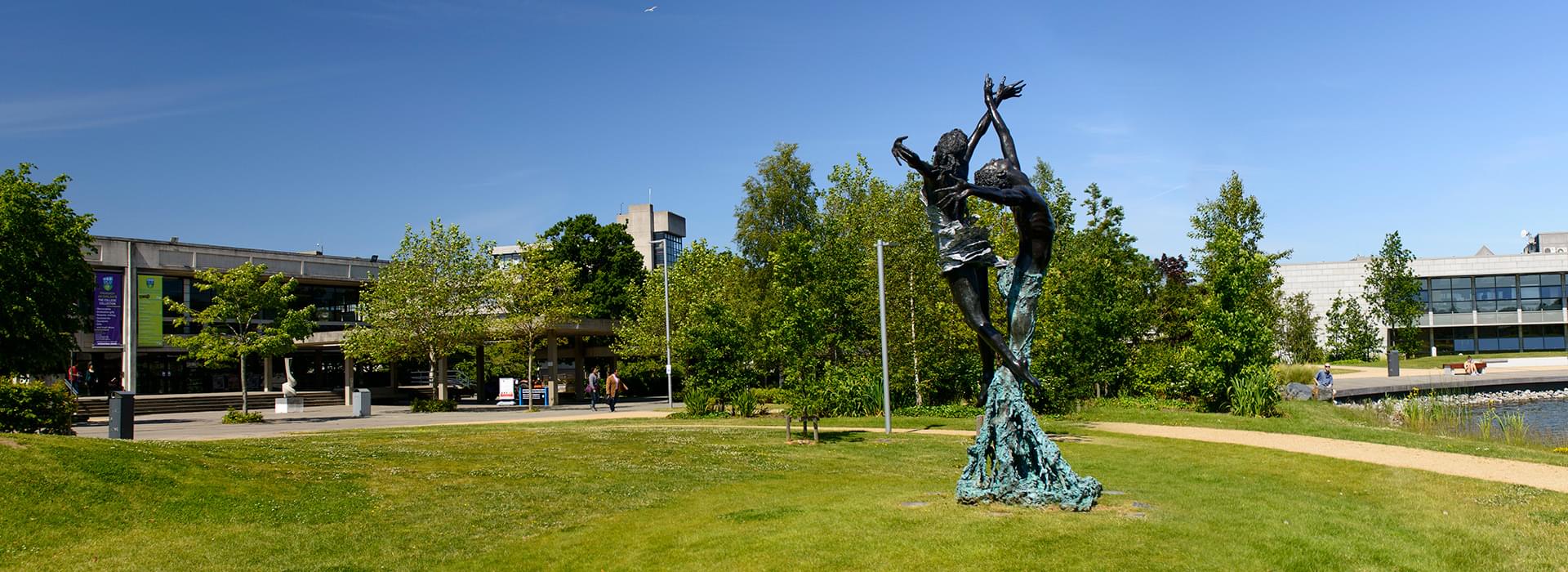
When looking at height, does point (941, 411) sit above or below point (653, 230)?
below

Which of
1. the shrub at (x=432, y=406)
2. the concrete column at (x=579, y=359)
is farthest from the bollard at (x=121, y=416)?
the concrete column at (x=579, y=359)

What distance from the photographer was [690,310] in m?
40.2

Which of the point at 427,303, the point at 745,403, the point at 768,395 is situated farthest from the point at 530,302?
the point at 745,403

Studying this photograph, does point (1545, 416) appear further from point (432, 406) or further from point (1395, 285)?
point (432, 406)

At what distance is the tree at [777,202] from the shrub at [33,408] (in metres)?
31.5

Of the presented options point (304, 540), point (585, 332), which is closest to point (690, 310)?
point (585, 332)

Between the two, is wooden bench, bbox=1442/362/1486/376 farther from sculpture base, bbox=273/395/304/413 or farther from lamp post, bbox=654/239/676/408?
sculpture base, bbox=273/395/304/413

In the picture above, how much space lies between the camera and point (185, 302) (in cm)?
4853

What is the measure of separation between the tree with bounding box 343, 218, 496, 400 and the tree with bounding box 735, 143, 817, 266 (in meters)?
12.5

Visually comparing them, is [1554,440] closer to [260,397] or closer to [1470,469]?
[1470,469]

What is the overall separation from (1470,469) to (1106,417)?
1077cm

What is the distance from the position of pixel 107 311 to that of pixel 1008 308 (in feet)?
142

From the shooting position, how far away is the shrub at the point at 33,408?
58.1 ft

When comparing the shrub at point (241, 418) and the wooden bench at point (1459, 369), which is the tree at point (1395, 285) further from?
the shrub at point (241, 418)
